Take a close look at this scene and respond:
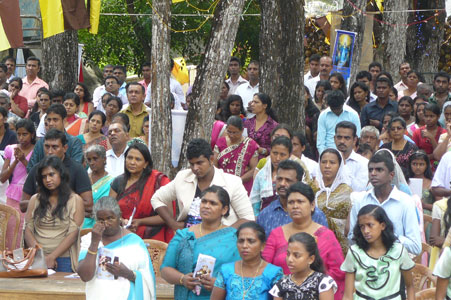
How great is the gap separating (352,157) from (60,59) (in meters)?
8.85

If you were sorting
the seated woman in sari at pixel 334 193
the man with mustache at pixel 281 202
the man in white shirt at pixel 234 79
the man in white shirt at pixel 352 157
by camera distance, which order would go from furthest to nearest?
the man in white shirt at pixel 234 79
the man in white shirt at pixel 352 157
the seated woman in sari at pixel 334 193
the man with mustache at pixel 281 202

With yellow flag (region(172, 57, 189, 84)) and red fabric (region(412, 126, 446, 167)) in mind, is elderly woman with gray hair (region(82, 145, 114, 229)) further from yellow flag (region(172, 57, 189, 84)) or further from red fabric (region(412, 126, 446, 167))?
yellow flag (region(172, 57, 189, 84))

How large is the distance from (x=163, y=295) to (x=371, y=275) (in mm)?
1839

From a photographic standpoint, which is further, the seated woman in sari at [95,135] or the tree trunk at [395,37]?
the tree trunk at [395,37]

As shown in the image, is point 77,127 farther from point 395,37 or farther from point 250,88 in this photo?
point 395,37

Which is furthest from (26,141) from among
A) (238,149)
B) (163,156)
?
(238,149)

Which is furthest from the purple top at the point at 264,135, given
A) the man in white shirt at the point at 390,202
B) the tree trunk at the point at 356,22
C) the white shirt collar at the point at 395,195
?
the tree trunk at the point at 356,22

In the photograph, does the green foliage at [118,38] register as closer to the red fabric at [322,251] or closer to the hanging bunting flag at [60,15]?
the hanging bunting flag at [60,15]

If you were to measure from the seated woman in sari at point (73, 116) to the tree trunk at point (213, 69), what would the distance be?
6.84ft

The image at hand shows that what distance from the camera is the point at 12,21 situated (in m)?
14.1

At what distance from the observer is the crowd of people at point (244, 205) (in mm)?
6730

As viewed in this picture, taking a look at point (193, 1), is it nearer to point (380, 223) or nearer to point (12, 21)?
point (12, 21)

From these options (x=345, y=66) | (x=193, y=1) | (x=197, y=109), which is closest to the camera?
(x=197, y=109)

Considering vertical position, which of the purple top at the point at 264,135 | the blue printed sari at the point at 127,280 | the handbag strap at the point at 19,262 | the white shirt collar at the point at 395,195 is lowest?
the handbag strap at the point at 19,262
